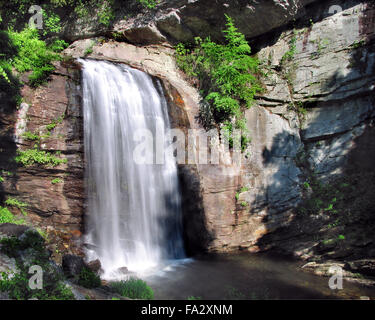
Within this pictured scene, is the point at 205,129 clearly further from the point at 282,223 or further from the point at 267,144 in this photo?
the point at 282,223

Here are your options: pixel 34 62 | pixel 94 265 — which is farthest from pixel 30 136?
pixel 94 265

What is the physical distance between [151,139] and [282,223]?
5.19 m

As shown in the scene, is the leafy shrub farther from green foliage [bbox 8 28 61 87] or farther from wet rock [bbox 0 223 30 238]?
wet rock [bbox 0 223 30 238]

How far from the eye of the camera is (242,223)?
8.80m

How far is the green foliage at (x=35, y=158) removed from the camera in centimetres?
660

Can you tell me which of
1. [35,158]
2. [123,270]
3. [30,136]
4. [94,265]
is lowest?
[123,270]

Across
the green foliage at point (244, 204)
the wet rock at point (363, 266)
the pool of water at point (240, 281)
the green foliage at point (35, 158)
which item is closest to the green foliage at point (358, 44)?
the green foliage at point (244, 204)

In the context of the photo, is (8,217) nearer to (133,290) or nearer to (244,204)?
(133,290)

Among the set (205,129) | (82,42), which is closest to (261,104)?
(205,129)

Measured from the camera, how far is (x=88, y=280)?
5031 millimetres

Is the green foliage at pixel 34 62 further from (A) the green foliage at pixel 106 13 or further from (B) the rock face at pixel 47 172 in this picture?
(A) the green foliage at pixel 106 13

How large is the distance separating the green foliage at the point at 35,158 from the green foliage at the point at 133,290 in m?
3.25

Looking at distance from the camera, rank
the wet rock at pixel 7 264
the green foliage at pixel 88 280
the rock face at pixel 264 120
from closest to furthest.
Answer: the wet rock at pixel 7 264 < the green foliage at pixel 88 280 < the rock face at pixel 264 120

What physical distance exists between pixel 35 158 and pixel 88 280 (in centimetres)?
330
